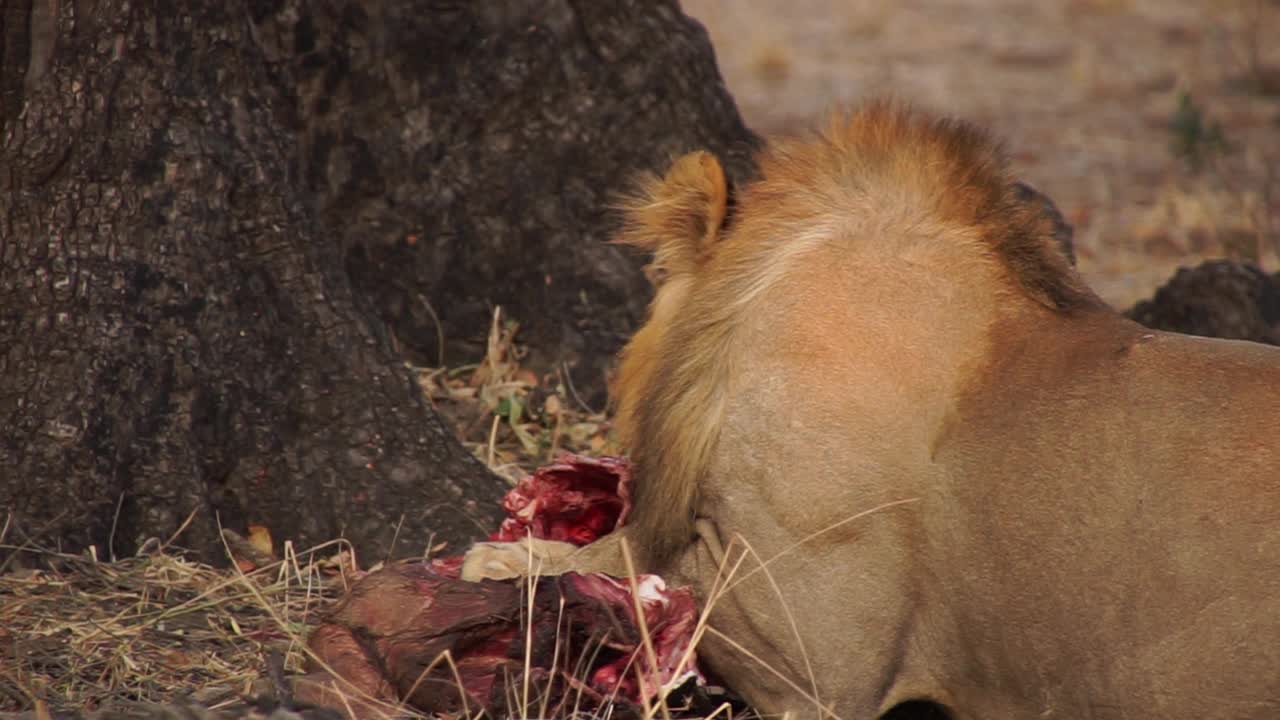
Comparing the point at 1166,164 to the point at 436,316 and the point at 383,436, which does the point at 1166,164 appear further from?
the point at 383,436

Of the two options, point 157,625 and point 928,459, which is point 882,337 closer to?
point 928,459

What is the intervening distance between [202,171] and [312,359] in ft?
1.73

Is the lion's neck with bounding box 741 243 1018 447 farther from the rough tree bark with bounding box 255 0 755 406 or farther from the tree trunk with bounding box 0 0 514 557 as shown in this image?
the rough tree bark with bounding box 255 0 755 406

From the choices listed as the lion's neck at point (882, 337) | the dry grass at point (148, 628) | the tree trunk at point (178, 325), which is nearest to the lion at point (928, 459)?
the lion's neck at point (882, 337)

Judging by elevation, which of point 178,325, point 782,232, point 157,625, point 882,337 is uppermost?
point 782,232

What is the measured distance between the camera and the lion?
2.50 m

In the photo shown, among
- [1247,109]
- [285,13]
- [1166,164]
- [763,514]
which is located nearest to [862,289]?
[763,514]

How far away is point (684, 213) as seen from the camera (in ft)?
10.8

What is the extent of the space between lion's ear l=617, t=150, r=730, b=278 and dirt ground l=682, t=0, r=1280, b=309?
3593 mm

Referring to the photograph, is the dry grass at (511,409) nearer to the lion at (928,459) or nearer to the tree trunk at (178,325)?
the tree trunk at (178,325)

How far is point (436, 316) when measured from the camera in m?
4.92

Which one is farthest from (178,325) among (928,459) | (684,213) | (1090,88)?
(1090,88)

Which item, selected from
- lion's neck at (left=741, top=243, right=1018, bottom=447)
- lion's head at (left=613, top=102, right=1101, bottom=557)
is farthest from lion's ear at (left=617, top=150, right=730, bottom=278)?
lion's neck at (left=741, top=243, right=1018, bottom=447)

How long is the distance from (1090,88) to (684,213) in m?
10.1
